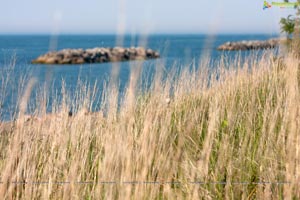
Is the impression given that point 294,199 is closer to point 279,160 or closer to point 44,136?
point 279,160

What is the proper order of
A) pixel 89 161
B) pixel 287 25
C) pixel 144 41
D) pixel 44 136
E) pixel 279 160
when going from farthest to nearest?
pixel 287 25
pixel 44 136
pixel 89 161
pixel 279 160
pixel 144 41

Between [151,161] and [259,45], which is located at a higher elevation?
[259,45]

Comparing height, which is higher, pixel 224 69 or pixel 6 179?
pixel 224 69

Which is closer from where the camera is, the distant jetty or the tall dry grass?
the tall dry grass

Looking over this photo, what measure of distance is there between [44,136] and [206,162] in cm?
137

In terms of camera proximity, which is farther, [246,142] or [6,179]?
[246,142]

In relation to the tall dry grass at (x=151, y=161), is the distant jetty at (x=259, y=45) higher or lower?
higher

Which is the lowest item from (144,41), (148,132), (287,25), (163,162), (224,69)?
(163,162)

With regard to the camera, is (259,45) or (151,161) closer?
(151,161)

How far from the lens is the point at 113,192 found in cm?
252

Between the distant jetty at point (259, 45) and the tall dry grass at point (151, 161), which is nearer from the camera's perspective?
the tall dry grass at point (151, 161)

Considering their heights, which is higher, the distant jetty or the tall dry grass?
the distant jetty

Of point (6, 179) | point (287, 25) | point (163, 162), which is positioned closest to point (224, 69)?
point (287, 25)

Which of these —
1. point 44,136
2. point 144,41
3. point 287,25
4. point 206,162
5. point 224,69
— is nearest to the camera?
point 144,41
